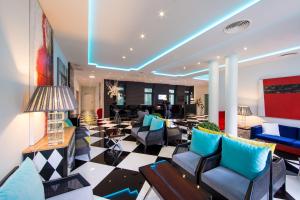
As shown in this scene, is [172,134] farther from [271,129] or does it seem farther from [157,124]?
[271,129]

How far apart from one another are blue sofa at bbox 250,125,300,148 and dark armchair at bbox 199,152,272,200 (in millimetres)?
2690

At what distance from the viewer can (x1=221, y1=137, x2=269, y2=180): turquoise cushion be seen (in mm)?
1623

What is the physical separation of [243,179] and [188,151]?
0.96m

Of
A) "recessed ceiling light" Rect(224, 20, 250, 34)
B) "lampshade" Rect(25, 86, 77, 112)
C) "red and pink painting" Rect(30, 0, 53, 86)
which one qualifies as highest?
"recessed ceiling light" Rect(224, 20, 250, 34)

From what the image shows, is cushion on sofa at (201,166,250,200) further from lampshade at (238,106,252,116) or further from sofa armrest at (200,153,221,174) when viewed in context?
lampshade at (238,106,252,116)

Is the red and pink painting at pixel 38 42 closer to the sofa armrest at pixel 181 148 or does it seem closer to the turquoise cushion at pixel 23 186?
the turquoise cushion at pixel 23 186

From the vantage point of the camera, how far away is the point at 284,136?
154 inches

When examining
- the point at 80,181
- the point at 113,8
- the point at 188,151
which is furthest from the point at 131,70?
the point at 80,181

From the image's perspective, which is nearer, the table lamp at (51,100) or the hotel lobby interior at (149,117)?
the hotel lobby interior at (149,117)

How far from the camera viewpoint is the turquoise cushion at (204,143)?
2141 millimetres

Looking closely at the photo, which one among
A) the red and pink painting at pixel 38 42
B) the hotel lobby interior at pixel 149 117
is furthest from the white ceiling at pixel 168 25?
the red and pink painting at pixel 38 42

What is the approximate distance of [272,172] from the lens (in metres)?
1.71

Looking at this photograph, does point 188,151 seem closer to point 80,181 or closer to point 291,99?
point 80,181

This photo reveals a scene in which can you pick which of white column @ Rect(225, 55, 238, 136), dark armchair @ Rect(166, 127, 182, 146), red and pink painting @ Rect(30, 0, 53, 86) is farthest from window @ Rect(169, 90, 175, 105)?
red and pink painting @ Rect(30, 0, 53, 86)
